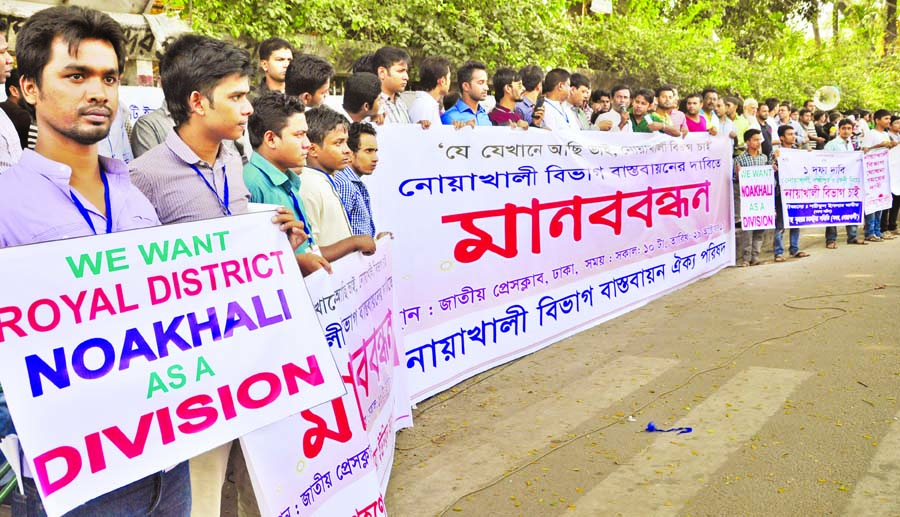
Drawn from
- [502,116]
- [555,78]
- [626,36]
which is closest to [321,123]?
[502,116]

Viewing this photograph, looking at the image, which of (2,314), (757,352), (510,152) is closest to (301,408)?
(2,314)

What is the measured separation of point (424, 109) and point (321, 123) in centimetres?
312

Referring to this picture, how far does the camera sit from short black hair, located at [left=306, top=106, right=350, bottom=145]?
4.45 metres

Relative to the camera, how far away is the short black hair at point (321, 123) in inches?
175

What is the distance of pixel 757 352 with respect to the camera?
6.81 meters

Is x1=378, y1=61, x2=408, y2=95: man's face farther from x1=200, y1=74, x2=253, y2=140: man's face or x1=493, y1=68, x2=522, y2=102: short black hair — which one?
x1=200, y1=74, x2=253, y2=140: man's face

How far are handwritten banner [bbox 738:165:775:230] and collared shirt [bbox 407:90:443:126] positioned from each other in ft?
15.4

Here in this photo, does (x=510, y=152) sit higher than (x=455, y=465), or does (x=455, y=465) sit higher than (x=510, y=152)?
(x=510, y=152)

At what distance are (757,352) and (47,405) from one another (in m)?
5.60

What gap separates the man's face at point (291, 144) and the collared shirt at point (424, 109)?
3.66 metres

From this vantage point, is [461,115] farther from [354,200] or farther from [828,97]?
[828,97]

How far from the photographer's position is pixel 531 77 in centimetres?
855

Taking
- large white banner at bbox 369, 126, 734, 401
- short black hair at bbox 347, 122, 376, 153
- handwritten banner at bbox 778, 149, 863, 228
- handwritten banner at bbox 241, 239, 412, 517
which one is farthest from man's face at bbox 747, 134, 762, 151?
handwritten banner at bbox 241, 239, 412, 517

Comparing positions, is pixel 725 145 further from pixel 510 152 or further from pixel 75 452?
pixel 75 452
